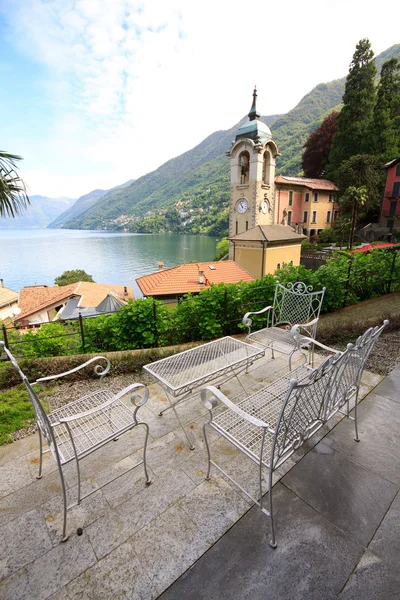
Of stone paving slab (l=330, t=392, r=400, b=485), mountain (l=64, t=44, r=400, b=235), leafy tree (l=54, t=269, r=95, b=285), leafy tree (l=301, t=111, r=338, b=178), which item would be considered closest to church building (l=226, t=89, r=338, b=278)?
leafy tree (l=301, t=111, r=338, b=178)

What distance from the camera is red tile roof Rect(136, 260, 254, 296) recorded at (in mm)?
18470

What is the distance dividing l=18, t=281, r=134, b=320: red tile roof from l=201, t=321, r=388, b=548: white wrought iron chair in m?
24.3

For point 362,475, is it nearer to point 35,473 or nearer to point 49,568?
point 49,568

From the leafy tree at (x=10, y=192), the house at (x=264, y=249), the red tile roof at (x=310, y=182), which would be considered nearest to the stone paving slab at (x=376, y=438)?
the leafy tree at (x=10, y=192)

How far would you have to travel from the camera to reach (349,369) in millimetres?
2168

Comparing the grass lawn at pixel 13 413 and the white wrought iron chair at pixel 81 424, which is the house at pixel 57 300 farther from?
the white wrought iron chair at pixel 81 424

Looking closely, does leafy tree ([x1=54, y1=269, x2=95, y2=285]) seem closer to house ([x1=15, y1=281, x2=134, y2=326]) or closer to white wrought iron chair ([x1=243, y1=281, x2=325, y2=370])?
house ([x1=15, y1=281, x2=134, y2=326])

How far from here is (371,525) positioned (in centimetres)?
172

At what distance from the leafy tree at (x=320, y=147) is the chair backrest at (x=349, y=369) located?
Result: 146 ft

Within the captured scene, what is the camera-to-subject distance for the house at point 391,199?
30.2 m

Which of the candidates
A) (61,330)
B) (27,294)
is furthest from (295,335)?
(27,294)

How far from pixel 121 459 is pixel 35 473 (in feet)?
2.15

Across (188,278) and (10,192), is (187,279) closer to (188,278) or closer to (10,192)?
(188,278)

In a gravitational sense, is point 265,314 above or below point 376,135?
below
